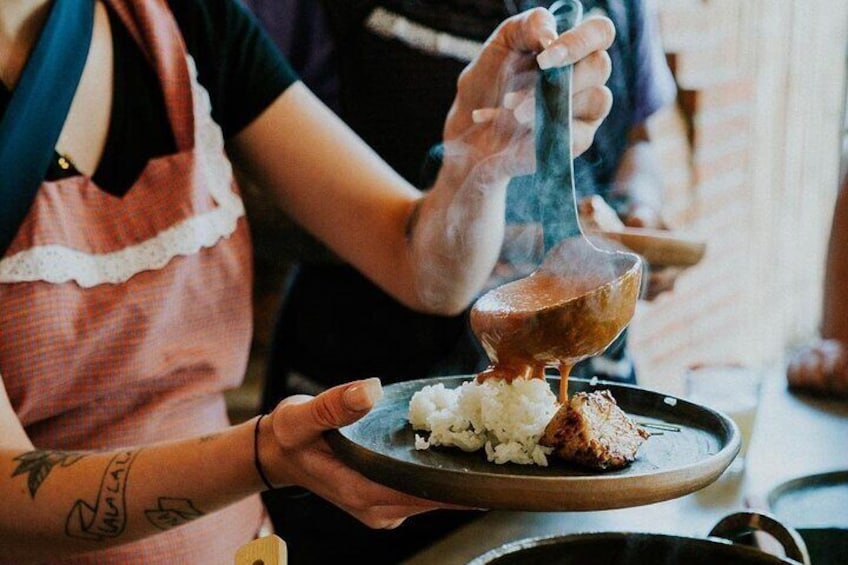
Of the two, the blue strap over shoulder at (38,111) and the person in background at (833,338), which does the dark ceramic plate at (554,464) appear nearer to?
the blue strap over shoulder at (38,111)

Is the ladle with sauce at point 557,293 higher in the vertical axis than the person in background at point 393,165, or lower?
higher

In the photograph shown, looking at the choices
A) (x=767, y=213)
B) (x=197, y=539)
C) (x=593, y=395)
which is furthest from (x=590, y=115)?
(x=767, y=213)

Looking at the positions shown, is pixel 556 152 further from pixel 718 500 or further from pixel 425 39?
pixel 425 39

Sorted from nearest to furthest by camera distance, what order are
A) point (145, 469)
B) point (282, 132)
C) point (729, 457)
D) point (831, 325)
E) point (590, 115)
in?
point (729, 457), point (145, 469), point (590, 115), point (282, 132), point (831, 325)

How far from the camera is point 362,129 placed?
2326mm

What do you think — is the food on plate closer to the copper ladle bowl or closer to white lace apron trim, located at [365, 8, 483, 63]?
the copper ladle bowl

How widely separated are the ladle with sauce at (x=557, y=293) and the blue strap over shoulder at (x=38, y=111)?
0.70 meters

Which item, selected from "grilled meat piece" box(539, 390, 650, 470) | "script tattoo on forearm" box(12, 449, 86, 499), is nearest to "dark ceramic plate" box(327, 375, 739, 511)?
"grilled meat piece" box(539, 390, 650, 470)

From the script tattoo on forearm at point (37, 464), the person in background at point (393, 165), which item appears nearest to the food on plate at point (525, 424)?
the script tattoo on forearm at point (37, 464)

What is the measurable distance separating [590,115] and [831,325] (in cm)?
114

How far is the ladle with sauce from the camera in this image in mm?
1092

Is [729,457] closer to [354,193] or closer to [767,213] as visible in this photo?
[354,193]

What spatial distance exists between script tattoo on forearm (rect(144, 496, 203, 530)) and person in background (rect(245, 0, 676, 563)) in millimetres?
966

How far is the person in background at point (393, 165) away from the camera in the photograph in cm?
223
